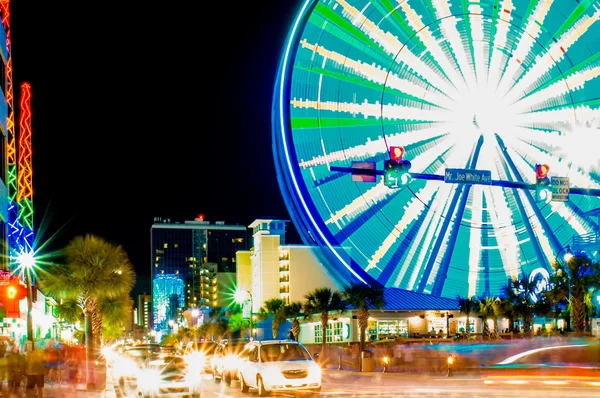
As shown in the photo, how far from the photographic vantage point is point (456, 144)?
47969 millimetres

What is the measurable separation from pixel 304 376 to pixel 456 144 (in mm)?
29317

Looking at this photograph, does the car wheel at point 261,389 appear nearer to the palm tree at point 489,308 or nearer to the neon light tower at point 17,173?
the neon light tower at point 17,173

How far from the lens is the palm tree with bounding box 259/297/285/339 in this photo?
2766 inches

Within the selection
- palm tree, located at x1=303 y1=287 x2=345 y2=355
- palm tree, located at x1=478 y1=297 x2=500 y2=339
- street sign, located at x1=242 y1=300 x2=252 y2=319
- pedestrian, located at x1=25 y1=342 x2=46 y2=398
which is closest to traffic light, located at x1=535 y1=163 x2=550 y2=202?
pedestrian, located at x1=25 y1=342 x2=46 y2=398

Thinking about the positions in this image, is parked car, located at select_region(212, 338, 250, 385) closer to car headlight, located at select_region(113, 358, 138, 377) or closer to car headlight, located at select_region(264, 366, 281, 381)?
car headlight, located at select_region(113, 358, 138, 377)

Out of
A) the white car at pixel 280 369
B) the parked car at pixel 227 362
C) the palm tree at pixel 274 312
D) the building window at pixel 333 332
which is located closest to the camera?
the white car at pixel 280 369

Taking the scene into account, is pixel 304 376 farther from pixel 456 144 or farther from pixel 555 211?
pixel 555 211

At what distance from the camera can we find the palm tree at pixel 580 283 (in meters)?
39.1

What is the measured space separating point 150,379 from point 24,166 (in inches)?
1301

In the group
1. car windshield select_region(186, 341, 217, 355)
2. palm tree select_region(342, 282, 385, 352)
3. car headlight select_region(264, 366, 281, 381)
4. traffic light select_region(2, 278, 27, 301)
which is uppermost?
traffic light select_region(2, 278, 27, 301)

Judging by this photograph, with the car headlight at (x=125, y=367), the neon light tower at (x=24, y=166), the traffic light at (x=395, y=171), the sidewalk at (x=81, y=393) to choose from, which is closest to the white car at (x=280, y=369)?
the car headlight at (x=125, y=367)

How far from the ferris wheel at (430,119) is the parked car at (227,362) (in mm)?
16497

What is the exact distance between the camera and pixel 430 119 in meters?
47.3

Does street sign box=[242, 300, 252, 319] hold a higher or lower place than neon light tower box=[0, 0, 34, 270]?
lower
